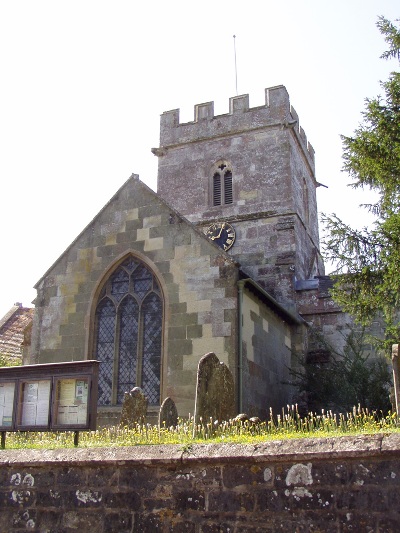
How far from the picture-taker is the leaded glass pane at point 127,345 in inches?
580

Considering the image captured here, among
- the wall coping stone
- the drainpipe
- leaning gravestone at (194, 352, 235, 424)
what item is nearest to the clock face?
the drainpipe

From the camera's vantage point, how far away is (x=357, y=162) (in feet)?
40.4

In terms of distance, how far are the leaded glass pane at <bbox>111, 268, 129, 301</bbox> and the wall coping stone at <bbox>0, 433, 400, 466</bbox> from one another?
8.32 m

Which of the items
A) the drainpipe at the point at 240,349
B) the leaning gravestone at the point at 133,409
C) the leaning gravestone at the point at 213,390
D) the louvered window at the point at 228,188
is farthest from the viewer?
the louvered window at the point at 228,188

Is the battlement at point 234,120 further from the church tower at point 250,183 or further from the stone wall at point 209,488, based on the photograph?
the stone wall at point 209,488

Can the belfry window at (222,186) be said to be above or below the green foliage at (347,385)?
above

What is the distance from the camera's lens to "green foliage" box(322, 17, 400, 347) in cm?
1190

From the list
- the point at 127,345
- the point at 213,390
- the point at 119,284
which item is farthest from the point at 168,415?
the point at 119,284

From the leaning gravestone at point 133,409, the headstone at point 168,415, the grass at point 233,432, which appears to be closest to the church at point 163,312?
the headstone at point 168,415

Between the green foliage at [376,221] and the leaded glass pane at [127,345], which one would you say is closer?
the green foliage at [376,221]

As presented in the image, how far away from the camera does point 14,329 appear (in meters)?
23.9

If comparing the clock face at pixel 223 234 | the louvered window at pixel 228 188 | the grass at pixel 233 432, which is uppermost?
the louvered window at pixel 228 188

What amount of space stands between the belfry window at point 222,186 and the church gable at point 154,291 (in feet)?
25.5

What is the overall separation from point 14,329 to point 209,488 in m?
19.0
